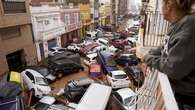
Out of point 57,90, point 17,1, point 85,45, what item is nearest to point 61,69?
point 57,90

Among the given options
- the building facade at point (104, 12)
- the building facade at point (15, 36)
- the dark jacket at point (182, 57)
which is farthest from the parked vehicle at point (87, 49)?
the dark jacket at point (182, 57)

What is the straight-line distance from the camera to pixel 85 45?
1842 cm

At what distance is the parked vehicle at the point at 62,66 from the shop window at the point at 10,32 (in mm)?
2791

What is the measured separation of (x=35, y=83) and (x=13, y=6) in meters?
4.48

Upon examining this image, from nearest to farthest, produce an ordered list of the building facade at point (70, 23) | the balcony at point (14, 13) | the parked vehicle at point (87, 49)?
1. the balcony at point (14, 13)
2. the parked vehicle at point (87, 49)
3. the building facade at point (70, 23)

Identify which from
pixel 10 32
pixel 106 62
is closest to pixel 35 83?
pixel 10 32

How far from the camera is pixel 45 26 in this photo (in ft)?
46.3

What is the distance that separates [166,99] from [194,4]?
3.13 feet

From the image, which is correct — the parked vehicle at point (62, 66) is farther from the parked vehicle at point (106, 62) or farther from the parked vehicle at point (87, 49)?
the parked vehicle at point (87, 49)

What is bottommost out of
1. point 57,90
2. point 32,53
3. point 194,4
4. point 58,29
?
point 57,90

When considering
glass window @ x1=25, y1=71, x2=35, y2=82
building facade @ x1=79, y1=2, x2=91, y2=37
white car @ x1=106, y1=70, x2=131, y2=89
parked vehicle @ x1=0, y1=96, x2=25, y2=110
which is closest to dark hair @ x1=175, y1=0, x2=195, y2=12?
parked vehicle @ x1=0, y1=96, x2=25, y2=110

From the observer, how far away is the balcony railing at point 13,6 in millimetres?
9725

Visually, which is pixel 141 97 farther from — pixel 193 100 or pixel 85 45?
pixel 85 45

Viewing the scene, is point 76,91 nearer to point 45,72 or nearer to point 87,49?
point 45,72
